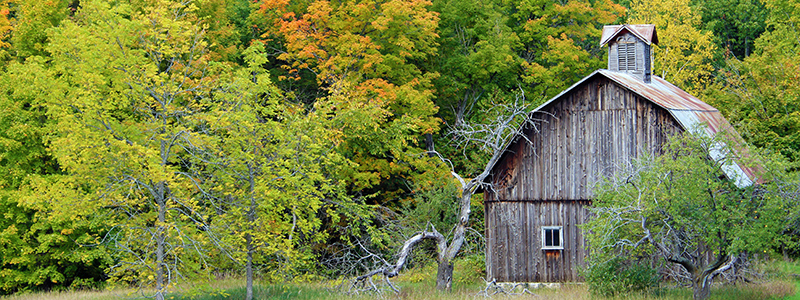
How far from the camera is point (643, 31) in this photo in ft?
84.2

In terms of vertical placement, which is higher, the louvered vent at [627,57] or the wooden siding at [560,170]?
the louvered vent at [627,57]

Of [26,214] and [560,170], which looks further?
[26,214]

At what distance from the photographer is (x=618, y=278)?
18.1 meters

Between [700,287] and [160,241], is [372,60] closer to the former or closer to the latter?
[160,241]

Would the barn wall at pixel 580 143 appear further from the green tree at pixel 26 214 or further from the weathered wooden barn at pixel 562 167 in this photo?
the green tree at pixel 26 214

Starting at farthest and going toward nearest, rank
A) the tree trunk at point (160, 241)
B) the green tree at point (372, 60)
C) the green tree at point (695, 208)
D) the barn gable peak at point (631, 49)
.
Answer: the green tree at point (372, 60) < the barn gable peak at point (631, 49) < the tree trunk at point (160, 241) < the green tree at point (695, 208)

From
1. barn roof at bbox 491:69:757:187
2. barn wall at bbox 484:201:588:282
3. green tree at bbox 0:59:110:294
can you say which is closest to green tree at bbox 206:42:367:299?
barn wall at bbox 484:201:588:282

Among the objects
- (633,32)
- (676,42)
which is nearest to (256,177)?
(633,32)

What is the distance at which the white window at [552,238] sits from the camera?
866 inches

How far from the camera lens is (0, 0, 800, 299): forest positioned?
58.5 feet

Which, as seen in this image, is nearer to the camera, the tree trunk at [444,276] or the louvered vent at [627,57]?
the tree trunk at [444,276]

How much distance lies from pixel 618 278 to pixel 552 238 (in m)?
4.13

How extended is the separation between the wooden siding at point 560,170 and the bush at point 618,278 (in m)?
3.02

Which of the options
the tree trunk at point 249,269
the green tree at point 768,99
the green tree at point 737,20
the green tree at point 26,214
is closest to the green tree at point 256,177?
the tree trunk at point 249,269
